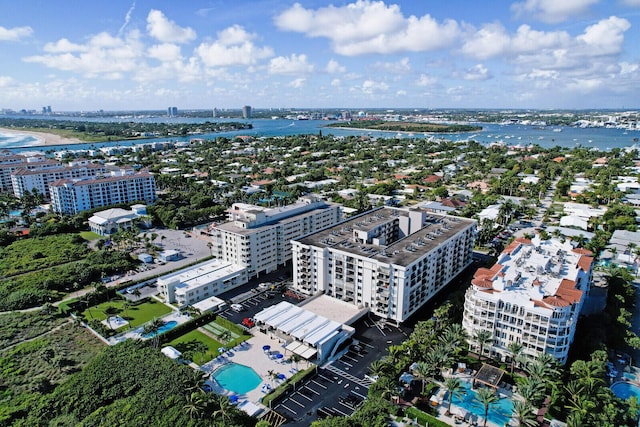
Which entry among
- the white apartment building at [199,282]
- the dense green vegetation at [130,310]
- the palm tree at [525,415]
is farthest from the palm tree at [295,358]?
the palm tree at [525,415]

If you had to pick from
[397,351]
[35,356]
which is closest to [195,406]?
[397,351]

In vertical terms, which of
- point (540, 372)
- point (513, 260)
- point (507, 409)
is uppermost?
point (513, 260)

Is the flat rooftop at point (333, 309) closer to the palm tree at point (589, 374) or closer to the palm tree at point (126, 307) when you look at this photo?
the palm tree at point (589, 374)

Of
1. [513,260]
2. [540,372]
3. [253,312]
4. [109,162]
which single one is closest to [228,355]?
[253,312]

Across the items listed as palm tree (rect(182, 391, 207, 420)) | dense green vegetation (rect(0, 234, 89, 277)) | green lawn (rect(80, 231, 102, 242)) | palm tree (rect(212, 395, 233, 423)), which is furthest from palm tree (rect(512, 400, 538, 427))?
green lawn (rect(80, 231, 102, 242))

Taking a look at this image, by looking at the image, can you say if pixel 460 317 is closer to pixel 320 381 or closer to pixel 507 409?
pixel 507 409

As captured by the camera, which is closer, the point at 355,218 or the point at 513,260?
the point at 513,260

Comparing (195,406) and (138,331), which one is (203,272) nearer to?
(138,331)
